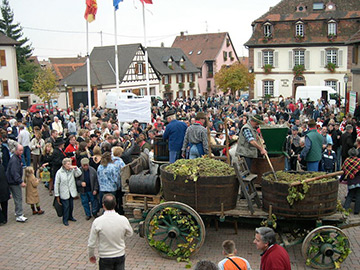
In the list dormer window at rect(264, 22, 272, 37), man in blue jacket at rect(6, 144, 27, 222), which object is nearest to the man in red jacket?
man in blue jacket at rect(6, 144, 27, 222)

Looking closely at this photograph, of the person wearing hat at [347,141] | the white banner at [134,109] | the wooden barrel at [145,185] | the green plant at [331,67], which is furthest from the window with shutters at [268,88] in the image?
the wooden barrel at [145,185]

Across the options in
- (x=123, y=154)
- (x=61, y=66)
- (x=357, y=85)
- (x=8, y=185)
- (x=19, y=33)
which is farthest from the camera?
(x=61, y=66)

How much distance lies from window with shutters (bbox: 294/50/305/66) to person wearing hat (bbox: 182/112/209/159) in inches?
1555

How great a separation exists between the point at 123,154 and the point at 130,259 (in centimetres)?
361

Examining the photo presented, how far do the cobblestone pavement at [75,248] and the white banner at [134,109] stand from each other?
9.00 meters

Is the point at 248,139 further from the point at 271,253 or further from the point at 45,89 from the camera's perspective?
the point at 45,89

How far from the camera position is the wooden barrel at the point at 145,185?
8.26m

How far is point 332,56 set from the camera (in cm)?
4531

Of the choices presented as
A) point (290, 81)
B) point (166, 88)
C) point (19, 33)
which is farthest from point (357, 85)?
point (19, 33)

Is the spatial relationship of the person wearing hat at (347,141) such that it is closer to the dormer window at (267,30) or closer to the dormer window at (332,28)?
the dormer window at (332,28)

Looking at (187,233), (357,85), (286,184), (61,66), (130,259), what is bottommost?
(130,259)

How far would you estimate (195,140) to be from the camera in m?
9.31

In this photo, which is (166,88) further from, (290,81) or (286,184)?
(286,184)

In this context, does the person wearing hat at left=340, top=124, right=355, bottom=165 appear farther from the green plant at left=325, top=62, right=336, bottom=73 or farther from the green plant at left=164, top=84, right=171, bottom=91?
the green plant at left=164, top=84, right=171, bottom=91
